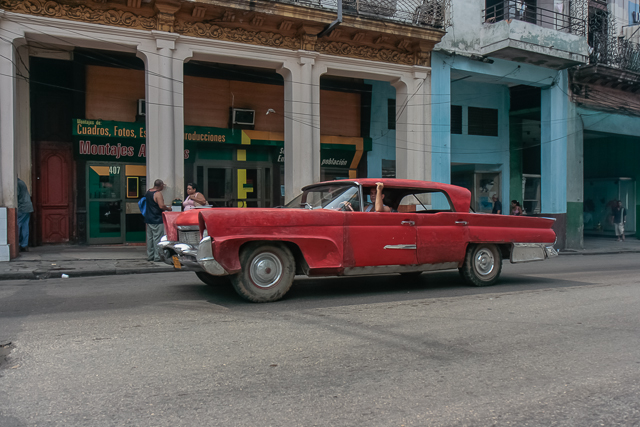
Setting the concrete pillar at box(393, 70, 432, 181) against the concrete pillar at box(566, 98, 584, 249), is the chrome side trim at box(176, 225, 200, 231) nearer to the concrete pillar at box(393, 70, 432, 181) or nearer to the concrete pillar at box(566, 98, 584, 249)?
the concrete pillar at box(393, 70, 432, 181)

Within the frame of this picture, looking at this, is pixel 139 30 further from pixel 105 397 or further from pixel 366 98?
pixel 105 397

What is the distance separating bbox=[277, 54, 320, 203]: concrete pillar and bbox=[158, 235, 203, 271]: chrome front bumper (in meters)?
7.03

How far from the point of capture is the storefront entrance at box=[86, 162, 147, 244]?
1413 cm

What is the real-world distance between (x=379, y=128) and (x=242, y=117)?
4930 millimetres

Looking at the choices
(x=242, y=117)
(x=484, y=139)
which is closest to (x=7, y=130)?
(x=242, y=117)

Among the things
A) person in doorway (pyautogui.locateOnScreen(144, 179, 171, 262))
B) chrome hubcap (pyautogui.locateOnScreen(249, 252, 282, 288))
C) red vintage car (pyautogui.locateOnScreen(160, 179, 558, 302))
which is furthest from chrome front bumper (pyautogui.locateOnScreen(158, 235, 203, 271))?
person in doorway (pyautogui.locateOnScreen(144, 179, 171, 262))

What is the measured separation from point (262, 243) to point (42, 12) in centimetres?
867

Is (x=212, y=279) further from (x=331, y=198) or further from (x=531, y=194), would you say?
(x=531, y=194)

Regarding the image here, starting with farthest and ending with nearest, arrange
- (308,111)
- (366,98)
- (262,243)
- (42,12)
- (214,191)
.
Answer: (366,98) < (214,191) < (308,111) < (42,12) < (262,243)

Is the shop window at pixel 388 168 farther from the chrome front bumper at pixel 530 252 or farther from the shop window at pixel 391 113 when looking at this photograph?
the chrome front bumper at pixel 530 252

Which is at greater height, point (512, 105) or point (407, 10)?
point (407, 10)

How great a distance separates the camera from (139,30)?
39.5ft

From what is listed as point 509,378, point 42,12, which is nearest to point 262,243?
→ point 509,378

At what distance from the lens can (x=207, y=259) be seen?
591cm
